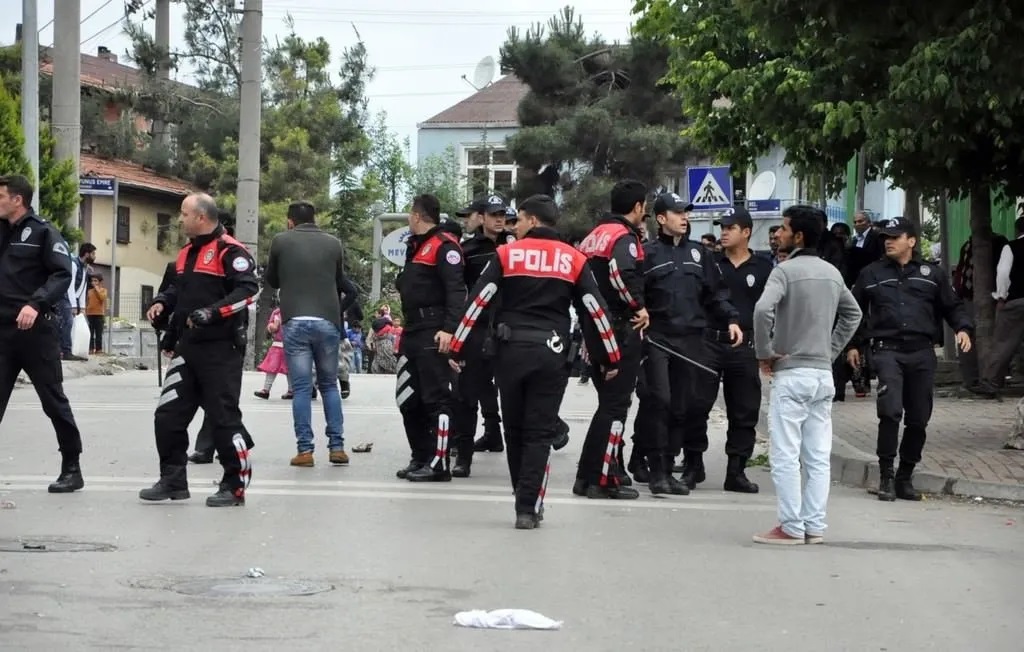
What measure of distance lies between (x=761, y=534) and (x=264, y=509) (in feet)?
9.53

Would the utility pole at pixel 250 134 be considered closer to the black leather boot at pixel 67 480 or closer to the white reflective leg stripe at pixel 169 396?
the black leather boot at pixel 67 480

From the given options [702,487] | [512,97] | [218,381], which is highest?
[512,97]

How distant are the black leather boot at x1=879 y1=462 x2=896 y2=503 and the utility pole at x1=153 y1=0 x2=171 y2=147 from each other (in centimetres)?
4896

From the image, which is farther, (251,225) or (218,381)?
(251,225)

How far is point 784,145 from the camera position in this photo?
2256 cm

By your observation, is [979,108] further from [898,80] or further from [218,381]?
[218,381]

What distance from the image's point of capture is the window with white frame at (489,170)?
180ft

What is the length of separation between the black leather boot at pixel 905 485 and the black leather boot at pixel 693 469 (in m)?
1.34

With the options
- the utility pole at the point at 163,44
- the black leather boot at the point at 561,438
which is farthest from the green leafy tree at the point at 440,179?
the black leather boot at the point at 561,438

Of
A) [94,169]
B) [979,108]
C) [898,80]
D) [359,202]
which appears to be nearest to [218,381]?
[898,80]

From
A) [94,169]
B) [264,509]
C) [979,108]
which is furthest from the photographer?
[94,169]

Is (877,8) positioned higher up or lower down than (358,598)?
higher up

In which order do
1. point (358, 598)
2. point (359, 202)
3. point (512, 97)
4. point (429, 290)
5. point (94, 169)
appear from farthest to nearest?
point (512, 97) → point (94, 169) → point (359, 202) → point (429, 290) → point (358, 598)

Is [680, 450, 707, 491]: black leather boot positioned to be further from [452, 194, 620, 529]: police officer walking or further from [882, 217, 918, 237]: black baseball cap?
[452, 194, 620, 529]: police officer walking
